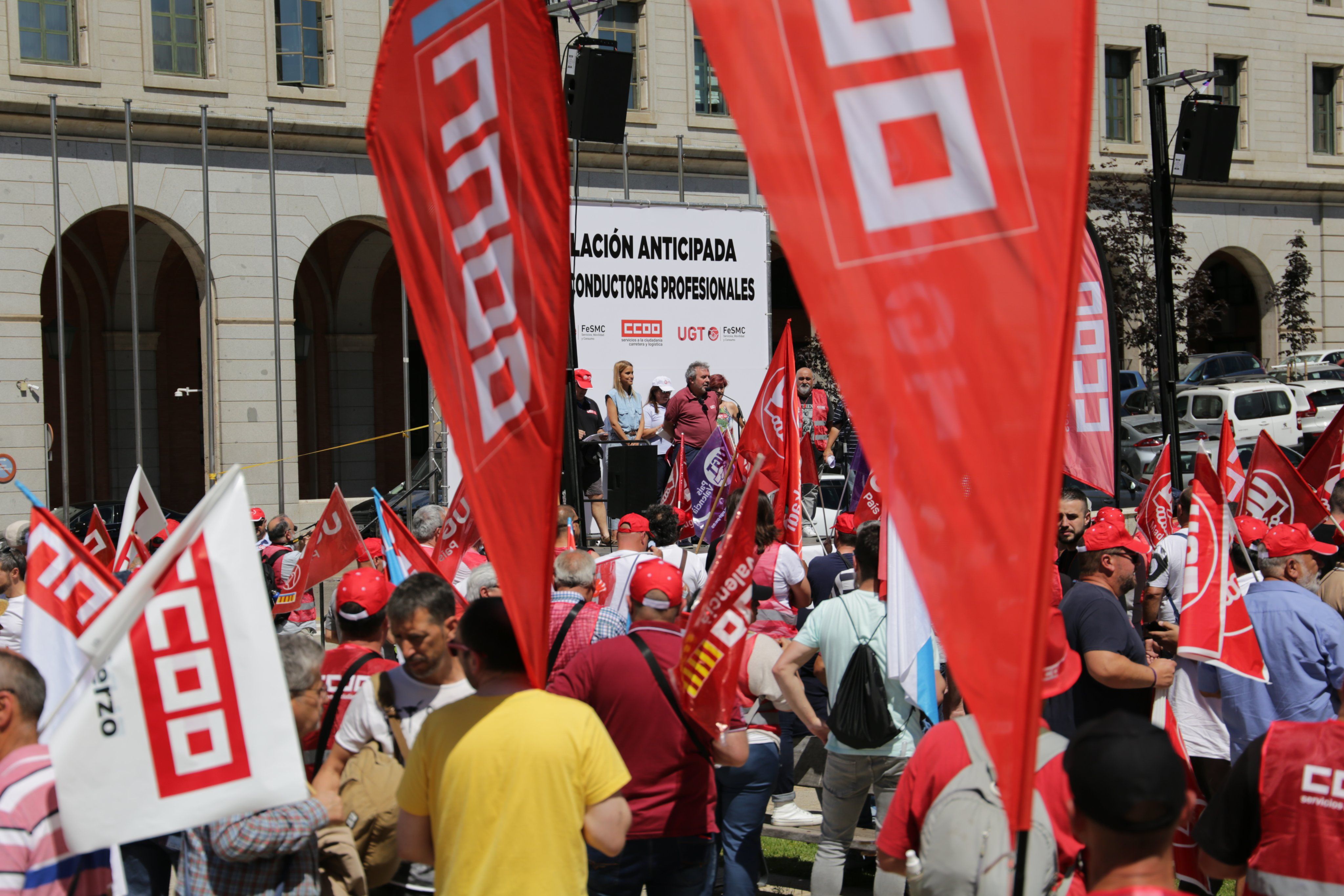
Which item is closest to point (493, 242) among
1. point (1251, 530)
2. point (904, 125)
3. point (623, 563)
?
point (904, 125)

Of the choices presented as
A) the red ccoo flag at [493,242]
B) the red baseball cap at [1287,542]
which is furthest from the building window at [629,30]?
the red ccoo flag at [493,242]

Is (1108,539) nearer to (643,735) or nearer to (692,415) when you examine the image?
(643,735)

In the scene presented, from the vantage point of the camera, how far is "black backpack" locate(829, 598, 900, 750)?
17.5 feet

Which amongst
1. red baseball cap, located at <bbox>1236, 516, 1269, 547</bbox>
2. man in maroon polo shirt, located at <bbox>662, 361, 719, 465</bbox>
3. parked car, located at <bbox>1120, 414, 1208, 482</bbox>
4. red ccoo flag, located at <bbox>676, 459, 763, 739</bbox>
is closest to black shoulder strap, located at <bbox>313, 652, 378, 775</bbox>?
red ccoo flag, located at <bbox>676, 459, 763, 739</bbox>

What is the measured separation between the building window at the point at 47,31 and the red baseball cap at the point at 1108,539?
21.4m

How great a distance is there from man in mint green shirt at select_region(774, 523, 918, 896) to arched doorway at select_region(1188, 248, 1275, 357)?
33.9m

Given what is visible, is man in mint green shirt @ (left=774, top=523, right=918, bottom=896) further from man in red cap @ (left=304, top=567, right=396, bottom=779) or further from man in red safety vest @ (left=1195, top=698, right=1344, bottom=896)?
man in red safety vest @ (left=1195, top=698, right=1344, bottom=896)

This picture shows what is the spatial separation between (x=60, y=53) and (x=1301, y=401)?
81.6 ft

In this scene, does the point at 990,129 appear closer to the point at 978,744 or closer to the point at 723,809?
the point at 978,744

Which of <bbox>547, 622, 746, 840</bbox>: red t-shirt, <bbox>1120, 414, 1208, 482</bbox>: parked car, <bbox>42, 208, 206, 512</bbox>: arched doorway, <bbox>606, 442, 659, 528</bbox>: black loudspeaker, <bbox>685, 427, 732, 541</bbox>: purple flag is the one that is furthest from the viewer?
<bbox>42, 208, 206, 512</bbox>: arched doorway

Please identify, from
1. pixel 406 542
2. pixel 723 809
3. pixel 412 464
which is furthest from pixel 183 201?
pixel 723 809

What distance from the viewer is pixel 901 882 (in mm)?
5234

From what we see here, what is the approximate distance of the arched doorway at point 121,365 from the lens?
94.0 ft

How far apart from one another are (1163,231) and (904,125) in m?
13.7
